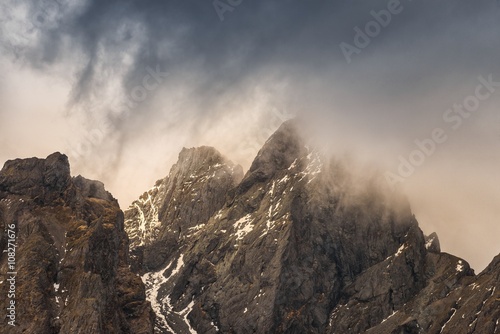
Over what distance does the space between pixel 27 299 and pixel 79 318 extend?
1775 cm

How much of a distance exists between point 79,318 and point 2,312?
2303cm

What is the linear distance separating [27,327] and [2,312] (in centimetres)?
925

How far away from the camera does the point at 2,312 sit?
630 ft

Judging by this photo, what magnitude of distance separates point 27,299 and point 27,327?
11165mm

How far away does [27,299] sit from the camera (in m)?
199

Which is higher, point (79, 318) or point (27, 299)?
point (27, 299)

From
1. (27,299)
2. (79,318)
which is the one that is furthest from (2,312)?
(79,318)

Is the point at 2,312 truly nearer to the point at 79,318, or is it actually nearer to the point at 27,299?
the point at 27,299

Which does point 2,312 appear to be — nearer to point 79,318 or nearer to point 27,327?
point 27,327

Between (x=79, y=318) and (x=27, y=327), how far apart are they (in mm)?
15761

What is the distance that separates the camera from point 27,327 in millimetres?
190750
